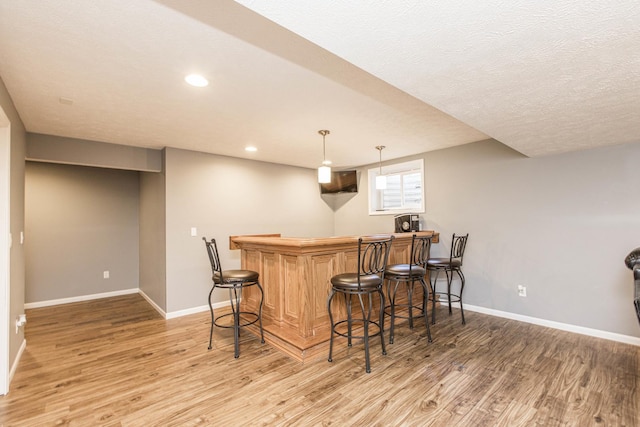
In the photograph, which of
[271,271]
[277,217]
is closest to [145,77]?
[271,271]

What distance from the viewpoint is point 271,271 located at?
10.6 feet

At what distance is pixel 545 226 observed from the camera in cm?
343

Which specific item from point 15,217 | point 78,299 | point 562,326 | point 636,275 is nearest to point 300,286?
point 636,275

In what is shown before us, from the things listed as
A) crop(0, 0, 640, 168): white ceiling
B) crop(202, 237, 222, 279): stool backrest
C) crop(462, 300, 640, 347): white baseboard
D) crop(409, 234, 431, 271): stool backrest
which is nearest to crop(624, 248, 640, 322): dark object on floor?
crop(0, 0, 640, 168): white ceiling

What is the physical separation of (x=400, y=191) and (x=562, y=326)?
275 cm

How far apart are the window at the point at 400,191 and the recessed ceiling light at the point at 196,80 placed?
137 inches

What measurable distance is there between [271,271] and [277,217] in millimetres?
2025

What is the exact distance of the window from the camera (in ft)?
15.6

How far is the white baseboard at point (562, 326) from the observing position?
9.59 ft

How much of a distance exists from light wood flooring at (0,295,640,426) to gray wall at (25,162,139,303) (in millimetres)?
1695

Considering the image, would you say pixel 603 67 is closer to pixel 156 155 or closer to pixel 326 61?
pixel 326 61

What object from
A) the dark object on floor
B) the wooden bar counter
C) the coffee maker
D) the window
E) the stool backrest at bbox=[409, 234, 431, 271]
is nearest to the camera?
the dark object on floor

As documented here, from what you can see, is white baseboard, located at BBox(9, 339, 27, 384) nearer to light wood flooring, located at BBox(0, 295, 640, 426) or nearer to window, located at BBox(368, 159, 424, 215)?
light wood flooring, located at BBox(0, 295, 640, 426)

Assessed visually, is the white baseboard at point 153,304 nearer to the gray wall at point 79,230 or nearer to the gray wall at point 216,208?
the gray wall at point 216,208
